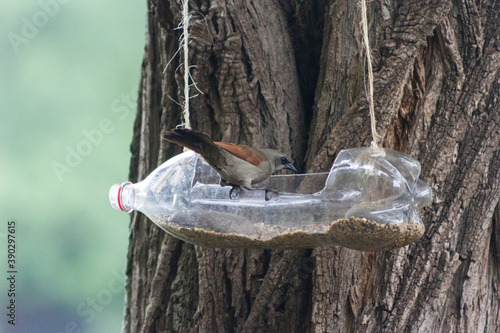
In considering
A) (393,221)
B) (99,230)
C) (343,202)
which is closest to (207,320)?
(343,202)

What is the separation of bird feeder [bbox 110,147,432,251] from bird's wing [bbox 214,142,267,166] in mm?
165

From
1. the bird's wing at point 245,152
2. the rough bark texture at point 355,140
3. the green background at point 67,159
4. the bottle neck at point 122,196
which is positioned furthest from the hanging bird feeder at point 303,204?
the green background at point 67,159

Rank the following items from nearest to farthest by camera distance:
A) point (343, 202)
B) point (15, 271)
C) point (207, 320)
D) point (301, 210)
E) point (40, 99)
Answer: point (343, 202) → point (301, 210) → point (207, 320) → point (15, 271) → point (40, 99)

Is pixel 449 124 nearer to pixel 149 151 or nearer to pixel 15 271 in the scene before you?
pixel 149 151

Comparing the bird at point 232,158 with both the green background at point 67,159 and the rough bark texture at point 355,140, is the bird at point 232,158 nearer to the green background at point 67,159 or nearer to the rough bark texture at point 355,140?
the rough bark texture at point 355,140

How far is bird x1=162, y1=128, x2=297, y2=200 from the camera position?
69.4 inches

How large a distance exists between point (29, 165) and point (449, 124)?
10.8 ft

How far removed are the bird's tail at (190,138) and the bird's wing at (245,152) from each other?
6 centimetres

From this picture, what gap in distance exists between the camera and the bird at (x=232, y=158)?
176cm

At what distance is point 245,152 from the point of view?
79.5 inches

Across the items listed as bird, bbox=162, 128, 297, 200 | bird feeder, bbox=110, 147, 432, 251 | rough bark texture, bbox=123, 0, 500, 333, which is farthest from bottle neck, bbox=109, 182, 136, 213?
rough bark texture, bbox=123, 0, 500, 333

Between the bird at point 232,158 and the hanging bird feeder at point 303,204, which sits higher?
the bird at point 232,158

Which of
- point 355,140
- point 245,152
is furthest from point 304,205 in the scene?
point 355,140

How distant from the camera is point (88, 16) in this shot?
13.9ft
